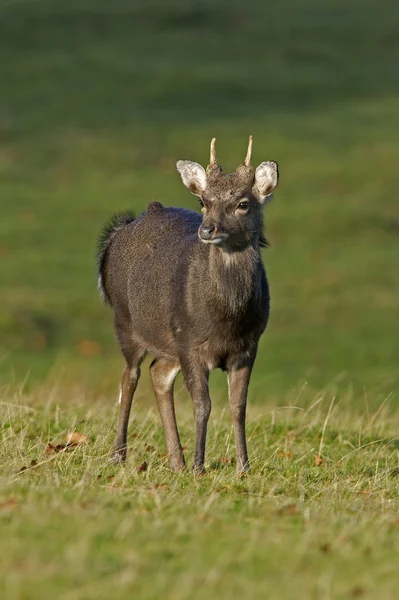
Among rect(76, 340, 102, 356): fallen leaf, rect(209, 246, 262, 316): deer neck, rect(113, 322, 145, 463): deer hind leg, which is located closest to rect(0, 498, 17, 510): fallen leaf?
rect(209, 246, 262, 316): deer neck

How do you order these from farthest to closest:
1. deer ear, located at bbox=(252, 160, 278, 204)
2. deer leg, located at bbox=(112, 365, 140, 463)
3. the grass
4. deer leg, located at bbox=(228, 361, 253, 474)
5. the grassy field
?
deer leg, located at bbox=(112, 365, 140, 463) < deer leg, located at bbox=(228, 361, 253, 474) < deer ear, located at bbox=(252, 160, 278, 204) < the grassy field < the grass

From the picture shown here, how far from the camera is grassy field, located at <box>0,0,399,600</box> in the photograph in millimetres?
6688

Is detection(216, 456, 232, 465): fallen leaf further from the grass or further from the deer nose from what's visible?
the deer nose

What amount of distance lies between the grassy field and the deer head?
75.2 inches

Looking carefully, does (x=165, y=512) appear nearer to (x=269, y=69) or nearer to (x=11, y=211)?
(x=11, y=211)

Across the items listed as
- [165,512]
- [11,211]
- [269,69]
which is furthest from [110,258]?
[269,69]

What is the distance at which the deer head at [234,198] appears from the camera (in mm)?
10211

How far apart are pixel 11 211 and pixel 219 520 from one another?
1308 inches

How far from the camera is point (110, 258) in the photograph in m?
12.5

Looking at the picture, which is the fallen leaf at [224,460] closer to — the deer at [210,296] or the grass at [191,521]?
the grass at [191,521]

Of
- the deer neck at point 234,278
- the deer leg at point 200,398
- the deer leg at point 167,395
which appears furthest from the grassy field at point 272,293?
the deer neck at point 234,278

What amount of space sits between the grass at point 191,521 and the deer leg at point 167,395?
0.22m

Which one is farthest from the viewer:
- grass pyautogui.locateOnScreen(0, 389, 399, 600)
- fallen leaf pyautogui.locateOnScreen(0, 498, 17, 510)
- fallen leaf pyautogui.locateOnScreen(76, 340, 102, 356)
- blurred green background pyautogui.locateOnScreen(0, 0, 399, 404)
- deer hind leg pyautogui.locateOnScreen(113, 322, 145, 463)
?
blurred green background pyautogui.locateOnScreen(0, 0, 399, 404)

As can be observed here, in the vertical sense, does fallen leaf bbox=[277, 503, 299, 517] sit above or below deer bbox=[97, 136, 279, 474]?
below
